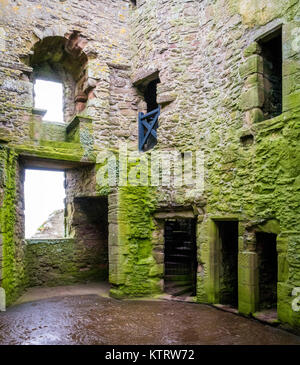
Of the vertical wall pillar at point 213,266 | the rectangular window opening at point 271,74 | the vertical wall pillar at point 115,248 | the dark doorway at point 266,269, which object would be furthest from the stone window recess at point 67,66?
the dark doorway at point 266,269

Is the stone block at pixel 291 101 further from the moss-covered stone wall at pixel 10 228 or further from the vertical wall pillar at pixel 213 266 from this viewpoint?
the moss-covered stone wall at pixel 10 228

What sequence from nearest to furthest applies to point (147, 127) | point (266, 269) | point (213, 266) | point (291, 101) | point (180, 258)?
point (291, 101) → point (266, 269) → point (213, 266) → point (147, 127) → point (180, 258)

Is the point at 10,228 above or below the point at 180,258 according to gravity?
above

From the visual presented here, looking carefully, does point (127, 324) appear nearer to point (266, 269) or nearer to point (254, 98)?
point (266, 269)

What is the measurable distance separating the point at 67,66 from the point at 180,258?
619cm

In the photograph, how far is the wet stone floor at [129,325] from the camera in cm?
442

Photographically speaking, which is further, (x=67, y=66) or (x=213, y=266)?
(x=67, y=66)

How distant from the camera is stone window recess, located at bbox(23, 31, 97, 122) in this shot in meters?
8.12

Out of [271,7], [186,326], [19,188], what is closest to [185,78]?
[271,7]

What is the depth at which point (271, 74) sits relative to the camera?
219 inches

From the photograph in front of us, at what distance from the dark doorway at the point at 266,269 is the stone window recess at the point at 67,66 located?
17.9 feet

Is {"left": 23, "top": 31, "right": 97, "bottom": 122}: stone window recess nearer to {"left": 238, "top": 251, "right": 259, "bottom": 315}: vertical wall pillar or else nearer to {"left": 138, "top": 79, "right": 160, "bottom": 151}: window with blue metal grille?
{"left": 138, "top": 79, "right": 160, "bottom": 151}: window with blue metal grille

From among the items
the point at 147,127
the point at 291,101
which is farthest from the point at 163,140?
the point at 291,101

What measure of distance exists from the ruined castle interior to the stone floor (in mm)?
403
